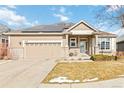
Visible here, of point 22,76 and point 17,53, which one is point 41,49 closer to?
point 17,53

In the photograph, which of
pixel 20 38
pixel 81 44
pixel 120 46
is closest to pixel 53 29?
pixel 81 44

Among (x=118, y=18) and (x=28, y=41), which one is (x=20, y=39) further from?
(x=118, y=18)

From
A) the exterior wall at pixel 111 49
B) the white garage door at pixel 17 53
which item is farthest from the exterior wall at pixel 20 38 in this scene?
the exterior wall at pixel 111 49

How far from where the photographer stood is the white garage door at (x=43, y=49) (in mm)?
29391

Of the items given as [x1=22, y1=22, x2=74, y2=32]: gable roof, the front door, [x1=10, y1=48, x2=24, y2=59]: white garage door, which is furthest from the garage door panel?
the front door

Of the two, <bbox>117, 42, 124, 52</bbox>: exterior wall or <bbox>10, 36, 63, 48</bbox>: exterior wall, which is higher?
<bbox>10, 36, 63, 48</bbox>: exterior wall

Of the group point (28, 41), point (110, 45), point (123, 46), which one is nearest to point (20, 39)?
point (28, 41)

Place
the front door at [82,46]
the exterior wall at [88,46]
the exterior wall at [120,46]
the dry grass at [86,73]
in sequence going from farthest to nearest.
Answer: the exterior wall at [120,46] < the front door at [82,46] < the exterior wall at [88,46] < the dry grass at [86,73]

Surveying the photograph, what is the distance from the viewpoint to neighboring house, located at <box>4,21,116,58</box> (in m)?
29.4

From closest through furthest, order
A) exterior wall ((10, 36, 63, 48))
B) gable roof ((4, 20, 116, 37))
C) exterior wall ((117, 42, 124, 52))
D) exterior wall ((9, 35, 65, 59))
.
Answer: exterior wall ((9, 35, 65, 59)), exterior wall ((10, 36, 63, 48)), gable roof ((4, 20, 116, 37)), exterior wall ((117, 42, 124, 52))

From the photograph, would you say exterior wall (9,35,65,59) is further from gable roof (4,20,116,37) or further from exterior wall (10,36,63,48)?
gable roof (4,20,116,37)

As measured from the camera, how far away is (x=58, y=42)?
1167 inches

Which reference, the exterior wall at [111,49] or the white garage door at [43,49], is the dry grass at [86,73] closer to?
the white garage door at [43,49]
